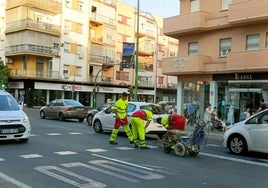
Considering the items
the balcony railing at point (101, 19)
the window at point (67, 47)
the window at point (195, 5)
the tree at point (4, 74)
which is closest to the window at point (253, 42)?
the window at point (195, 5)

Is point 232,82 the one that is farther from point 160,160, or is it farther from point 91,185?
point 91,185

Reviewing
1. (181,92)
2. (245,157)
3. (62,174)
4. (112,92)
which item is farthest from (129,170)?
(112,92)

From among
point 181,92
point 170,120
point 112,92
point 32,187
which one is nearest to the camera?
point 32,187

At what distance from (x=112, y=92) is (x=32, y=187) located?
55868mm

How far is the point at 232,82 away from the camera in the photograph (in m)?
27.8

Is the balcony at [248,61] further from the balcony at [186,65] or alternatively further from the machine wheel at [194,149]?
the machine wheel at [194,149]

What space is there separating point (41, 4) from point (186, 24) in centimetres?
2947

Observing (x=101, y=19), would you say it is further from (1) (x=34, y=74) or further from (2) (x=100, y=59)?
(1) (x=34, y=74)

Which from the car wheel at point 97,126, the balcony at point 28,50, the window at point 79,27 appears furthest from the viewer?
the window at point 79,27

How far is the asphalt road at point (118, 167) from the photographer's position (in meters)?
8.03

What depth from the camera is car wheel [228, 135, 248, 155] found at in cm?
1260

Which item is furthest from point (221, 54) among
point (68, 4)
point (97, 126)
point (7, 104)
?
point (68, 4)

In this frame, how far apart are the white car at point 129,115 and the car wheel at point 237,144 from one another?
3.58 metres

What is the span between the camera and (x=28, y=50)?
52.3m
